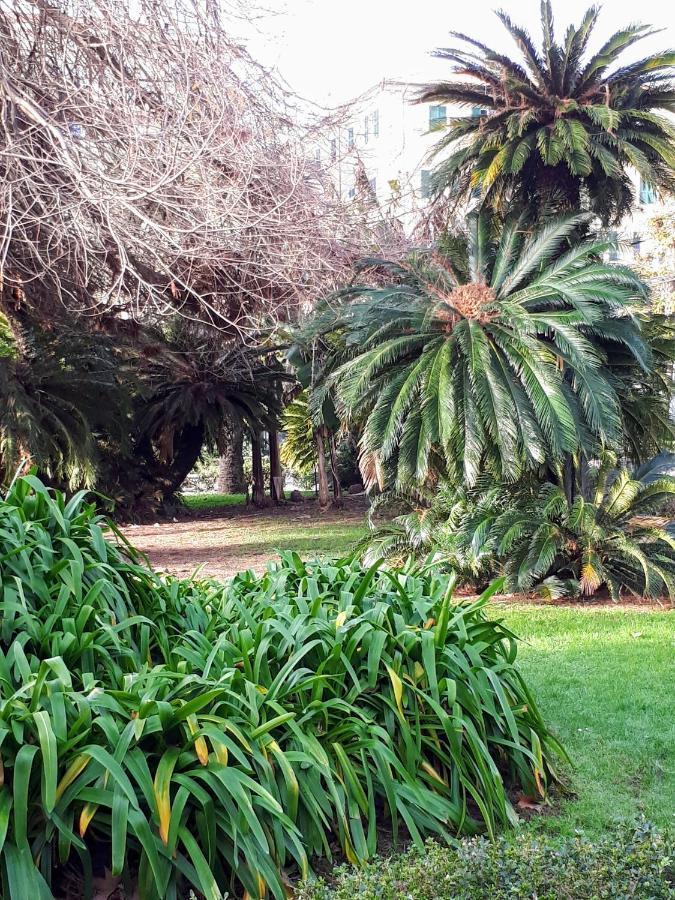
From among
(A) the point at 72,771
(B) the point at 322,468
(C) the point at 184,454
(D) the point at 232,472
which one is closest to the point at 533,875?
(A) the point at 72,771

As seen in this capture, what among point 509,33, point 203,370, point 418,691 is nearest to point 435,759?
point 418,691

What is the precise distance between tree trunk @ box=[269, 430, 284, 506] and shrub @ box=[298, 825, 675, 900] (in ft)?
67.2

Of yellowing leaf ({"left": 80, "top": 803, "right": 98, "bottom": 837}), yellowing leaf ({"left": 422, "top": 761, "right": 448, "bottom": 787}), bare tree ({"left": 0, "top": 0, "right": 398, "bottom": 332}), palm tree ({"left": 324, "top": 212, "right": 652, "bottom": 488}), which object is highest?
bare tree ({"left": 0, "top": 0, "right": 398, "bottom": 332})

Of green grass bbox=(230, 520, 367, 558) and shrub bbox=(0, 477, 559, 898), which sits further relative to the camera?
green grass bbox=(230, 520, 367, 558)

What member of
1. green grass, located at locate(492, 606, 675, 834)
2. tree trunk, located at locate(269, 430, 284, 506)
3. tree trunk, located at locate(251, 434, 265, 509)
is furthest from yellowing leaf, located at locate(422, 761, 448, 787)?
tree trunk, located at locate(269, 430, 284, 506)

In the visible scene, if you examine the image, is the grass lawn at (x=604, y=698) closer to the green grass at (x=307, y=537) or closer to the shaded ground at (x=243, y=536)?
the shaded ground at (x=243, y=536)

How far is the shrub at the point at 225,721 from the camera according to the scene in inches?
114

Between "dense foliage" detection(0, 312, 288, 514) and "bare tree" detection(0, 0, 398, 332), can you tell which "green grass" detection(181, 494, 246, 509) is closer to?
"dense foliage" detection(0, 312, 288, 514)

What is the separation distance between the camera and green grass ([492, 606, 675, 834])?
4.03m

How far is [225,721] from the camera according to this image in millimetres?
3188

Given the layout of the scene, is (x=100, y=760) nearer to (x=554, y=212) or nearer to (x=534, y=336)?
(x=534, y=336)

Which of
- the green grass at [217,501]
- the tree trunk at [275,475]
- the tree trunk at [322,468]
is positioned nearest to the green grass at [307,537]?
the tree trunk at [322,468]

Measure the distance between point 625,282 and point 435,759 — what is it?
7.32 m

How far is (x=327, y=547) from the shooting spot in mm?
14125
